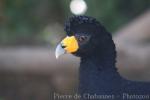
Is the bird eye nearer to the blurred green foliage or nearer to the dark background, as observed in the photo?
the dark background

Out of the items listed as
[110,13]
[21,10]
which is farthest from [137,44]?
[21,10]

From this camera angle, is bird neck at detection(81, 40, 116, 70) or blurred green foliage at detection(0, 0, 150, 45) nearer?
bird neck at detection(81, 40, 116, 70)

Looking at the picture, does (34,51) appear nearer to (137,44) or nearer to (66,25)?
(137,44)

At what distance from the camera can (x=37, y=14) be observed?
10.6 metres

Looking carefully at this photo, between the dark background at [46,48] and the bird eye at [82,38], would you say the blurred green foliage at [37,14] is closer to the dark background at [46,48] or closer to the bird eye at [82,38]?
the dark background at [46,48]

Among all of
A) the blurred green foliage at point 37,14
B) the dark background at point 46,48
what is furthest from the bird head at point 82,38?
the blurred green foliage at point 37,14

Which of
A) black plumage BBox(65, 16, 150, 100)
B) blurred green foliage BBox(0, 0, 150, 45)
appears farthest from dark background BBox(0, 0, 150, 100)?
black plumage BBox(65, 16, 150, 100)

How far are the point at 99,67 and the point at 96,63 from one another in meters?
0.03

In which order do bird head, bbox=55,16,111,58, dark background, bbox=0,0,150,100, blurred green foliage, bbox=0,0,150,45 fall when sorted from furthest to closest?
blurred green foliage, bbox=0,0,150,45
dark background, bbox=0,0,150,100
bird head, bbox=55,16,111,58

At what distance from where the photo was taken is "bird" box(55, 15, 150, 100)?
438 centimetres

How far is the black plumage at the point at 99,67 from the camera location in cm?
439

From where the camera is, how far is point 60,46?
172 inches

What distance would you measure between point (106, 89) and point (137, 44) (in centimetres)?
403

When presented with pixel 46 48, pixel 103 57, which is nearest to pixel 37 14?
pixel 46 48
